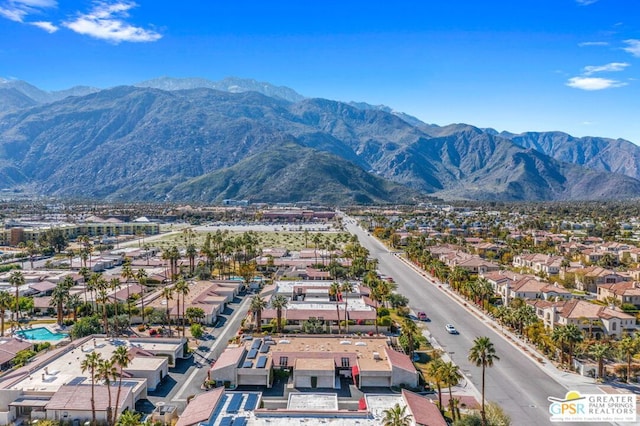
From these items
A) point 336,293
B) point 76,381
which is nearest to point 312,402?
point 76,381

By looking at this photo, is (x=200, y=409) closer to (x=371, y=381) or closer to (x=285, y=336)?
(x=371, y=381)

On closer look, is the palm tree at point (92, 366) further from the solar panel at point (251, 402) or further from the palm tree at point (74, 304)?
the palm tree at point (74, 304)

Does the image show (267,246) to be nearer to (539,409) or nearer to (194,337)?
(194,337)

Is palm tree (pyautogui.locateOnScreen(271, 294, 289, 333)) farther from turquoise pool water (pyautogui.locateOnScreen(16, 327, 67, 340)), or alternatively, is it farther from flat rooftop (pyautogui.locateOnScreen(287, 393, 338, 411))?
turquoise pool water (pyautogui.locateOnScreen(16, 327, 67, 340))

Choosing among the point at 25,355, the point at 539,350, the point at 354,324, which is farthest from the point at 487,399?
the point at 25,355

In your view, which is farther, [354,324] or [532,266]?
[532,266]

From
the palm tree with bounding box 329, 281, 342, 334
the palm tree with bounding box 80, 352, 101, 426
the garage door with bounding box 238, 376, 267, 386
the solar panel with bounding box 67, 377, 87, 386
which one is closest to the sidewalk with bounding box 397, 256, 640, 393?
the palm tree with bounding box 329, 281, 342, 334
